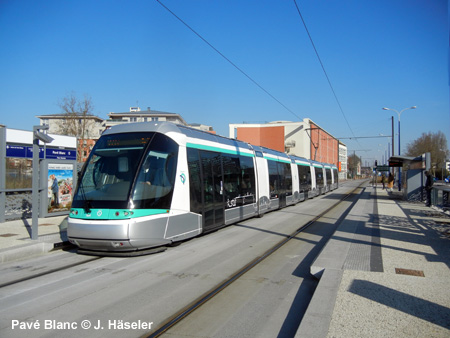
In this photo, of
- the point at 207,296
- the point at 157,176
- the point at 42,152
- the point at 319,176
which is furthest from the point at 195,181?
the point at 319,176

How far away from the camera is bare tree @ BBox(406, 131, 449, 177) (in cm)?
6368

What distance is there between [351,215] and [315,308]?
11392mm

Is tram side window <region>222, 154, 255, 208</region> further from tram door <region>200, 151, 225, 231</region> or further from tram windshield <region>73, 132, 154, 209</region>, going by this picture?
tram windshield <region>73, 132, 154, 209</region>

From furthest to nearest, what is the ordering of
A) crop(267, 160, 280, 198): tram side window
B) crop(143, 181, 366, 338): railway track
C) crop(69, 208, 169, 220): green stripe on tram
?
crop(267, 160, 280, 198): tram side window, crop(69, 208, 169, 220): green stripe on tram, crop(143, 181, 366, 338): railway track

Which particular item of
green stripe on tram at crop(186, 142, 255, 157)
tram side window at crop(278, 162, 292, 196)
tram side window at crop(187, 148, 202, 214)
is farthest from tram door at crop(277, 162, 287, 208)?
tram side window at crop(187, 148, 202, 214)

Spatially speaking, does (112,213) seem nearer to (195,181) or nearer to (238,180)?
(195,181)

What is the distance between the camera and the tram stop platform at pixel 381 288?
4004mm

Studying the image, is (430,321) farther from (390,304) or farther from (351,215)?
(351,215)

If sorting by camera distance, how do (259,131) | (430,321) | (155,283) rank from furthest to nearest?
(259,131) → (155,283) → (430,321)

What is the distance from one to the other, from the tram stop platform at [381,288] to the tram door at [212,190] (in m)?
3.27

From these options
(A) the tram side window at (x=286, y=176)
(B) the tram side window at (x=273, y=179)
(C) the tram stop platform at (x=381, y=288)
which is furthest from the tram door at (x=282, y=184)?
(C) the tram stop platform at (x=381, y=288)

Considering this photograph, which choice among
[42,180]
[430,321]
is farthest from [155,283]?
[42,180]

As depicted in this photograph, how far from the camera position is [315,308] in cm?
456

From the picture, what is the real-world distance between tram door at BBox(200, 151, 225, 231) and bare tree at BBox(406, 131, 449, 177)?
206 ft
